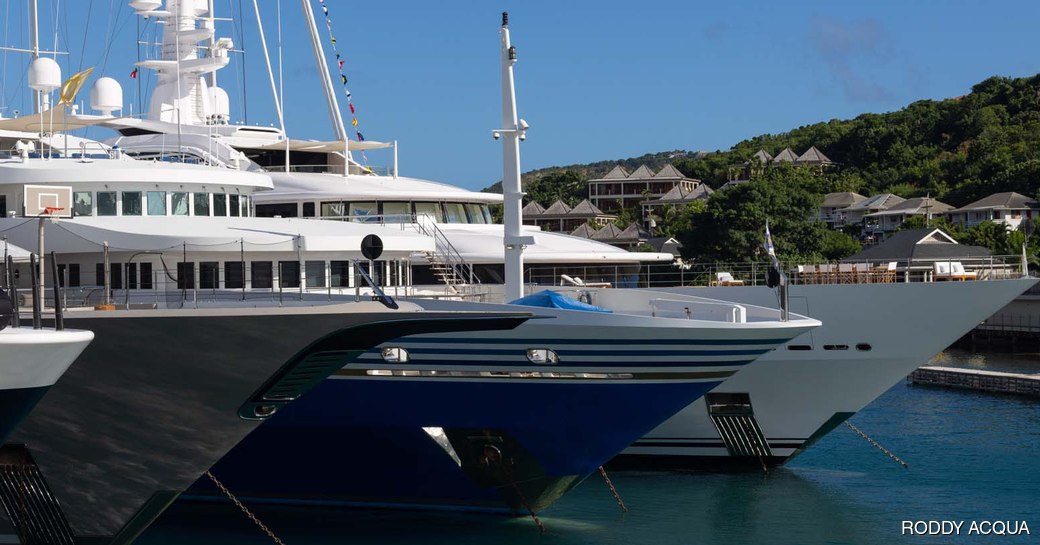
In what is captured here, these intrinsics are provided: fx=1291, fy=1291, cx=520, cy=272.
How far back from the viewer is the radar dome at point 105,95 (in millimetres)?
27219

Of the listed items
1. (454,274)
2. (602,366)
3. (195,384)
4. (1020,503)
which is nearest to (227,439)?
(195,384)

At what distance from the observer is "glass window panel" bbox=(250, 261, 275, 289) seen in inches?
741

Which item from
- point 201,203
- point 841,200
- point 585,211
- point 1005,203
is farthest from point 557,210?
point 201,203

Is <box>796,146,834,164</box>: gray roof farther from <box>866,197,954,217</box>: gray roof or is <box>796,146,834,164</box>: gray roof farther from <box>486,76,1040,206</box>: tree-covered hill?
<box>866,197,954,217</box>: gray roof

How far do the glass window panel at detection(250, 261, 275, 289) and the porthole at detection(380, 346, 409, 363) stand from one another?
9.07 ft

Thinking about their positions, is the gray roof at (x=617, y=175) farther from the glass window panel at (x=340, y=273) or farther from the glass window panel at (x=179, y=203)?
the glass window panel at (x=340, y=273)

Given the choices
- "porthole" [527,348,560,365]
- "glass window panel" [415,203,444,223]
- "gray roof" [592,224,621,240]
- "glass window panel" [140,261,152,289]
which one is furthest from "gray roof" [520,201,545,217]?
"porthole" [527,348,560,365]

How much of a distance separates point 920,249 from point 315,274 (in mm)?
37366

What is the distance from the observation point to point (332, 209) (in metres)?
26.2

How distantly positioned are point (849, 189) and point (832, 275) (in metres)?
77.6

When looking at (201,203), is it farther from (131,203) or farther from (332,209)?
(332,209)

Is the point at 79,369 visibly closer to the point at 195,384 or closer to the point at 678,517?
the point at 195,384

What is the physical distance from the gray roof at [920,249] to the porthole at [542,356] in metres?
33.7

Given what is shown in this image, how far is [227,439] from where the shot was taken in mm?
14383
